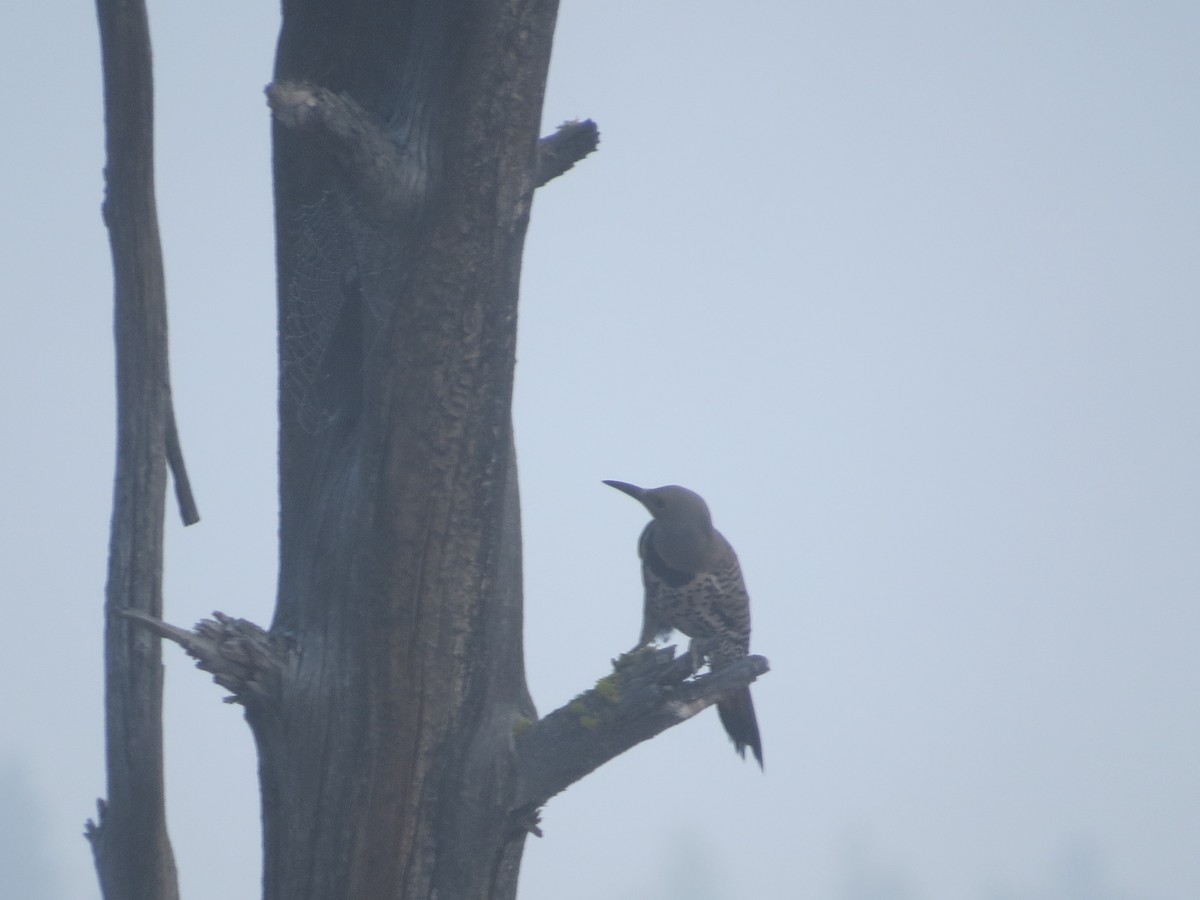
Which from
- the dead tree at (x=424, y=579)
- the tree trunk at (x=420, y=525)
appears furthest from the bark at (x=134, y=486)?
the tree trunk at (x=420, y=525)

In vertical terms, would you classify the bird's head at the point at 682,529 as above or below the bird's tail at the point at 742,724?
above

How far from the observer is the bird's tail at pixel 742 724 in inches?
193

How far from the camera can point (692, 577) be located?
202 inches

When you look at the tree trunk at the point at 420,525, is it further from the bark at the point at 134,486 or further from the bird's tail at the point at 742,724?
the bird's tail at the point at 742,724

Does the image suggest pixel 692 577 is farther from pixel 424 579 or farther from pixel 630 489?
pixel 424 579

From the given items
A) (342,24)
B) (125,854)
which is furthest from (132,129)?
(125,854)

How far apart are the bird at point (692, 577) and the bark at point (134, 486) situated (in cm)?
267

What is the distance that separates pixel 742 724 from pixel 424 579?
2.67 m

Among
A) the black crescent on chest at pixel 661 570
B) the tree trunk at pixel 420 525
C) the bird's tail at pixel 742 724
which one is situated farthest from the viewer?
the black crescent on chest at pixel 661 570

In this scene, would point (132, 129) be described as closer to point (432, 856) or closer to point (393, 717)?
point (393, 717)

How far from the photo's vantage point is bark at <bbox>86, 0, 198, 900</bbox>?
2.70 meters

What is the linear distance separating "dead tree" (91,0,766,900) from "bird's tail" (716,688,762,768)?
221 cm

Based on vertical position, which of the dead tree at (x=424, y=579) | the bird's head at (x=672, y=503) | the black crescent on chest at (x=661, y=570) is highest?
the bird's head at (x=672, y=503)

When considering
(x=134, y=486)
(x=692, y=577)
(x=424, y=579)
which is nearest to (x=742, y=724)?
(x=692, y=577)
